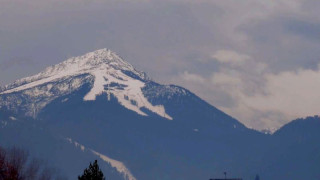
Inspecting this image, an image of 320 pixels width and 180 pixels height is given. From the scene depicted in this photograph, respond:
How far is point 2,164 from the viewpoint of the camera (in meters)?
171

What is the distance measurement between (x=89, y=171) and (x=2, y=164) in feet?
52.8

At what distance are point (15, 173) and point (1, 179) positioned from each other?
5794mm

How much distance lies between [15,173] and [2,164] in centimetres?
725

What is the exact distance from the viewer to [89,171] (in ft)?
527

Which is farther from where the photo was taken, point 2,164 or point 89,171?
point 2,164

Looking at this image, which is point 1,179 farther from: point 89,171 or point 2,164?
point 89,171

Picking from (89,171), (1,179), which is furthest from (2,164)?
(89,171)

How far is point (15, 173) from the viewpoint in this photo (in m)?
164

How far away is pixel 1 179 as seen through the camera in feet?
555

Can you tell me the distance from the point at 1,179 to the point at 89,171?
15125mm
